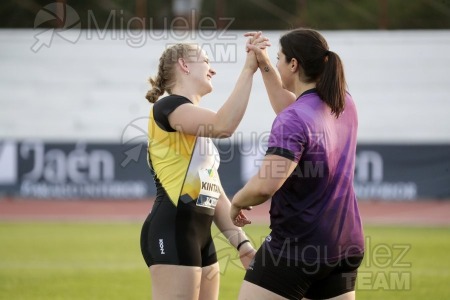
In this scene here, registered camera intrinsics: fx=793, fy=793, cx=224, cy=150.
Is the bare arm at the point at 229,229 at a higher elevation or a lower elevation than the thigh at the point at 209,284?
higher

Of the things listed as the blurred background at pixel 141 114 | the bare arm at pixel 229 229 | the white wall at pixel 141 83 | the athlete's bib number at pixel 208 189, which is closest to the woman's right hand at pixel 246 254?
the bare arm at pixel 229 229

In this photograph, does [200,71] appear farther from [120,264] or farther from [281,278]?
[120,264]

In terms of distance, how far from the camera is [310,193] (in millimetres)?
4156

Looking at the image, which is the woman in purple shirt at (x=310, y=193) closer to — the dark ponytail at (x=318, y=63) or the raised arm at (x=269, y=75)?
the dark ponytail at (x=318, y=63)

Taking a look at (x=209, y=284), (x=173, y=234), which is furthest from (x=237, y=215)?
(x=209, y=284)

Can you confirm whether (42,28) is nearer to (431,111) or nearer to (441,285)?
(431,111)

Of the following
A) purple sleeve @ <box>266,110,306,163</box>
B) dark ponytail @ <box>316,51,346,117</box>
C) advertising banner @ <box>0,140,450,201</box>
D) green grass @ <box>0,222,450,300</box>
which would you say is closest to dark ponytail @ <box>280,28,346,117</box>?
dark ponytail @ <box>316,51,346,117</box>

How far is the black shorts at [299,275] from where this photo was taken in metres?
4.14

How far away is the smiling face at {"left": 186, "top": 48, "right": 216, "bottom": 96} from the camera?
197 inches

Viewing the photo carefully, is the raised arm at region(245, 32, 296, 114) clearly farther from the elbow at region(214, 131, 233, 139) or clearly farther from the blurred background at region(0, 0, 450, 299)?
the blurred background at region(0, 0, 450, 299)

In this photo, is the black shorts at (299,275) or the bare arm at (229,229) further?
the bare arm at (229,229)

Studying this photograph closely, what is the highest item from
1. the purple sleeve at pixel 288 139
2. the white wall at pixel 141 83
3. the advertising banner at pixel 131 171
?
the white wall at pixel 141 83
